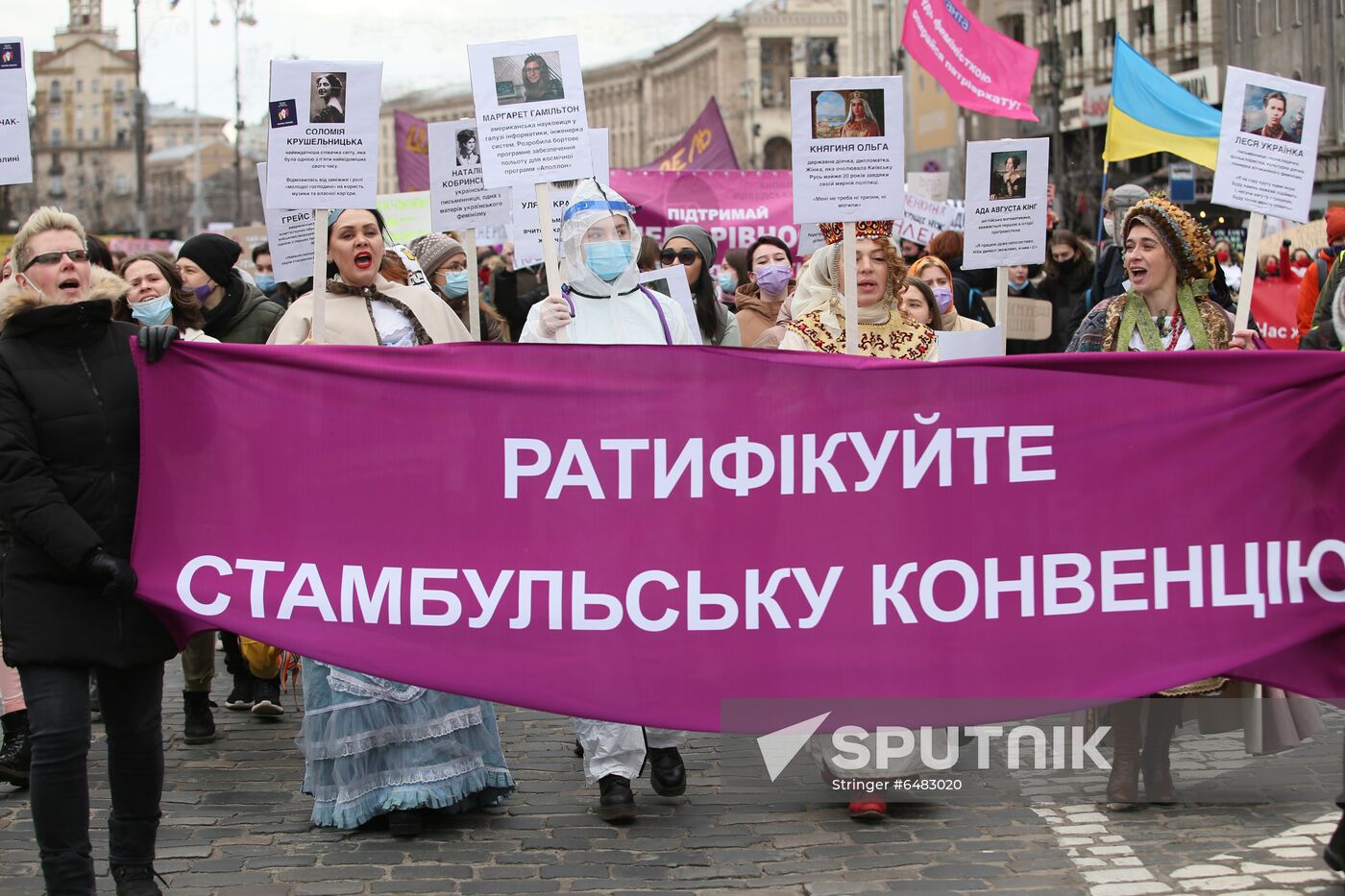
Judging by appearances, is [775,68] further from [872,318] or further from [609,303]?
[609,303]

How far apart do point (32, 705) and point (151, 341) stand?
107cm

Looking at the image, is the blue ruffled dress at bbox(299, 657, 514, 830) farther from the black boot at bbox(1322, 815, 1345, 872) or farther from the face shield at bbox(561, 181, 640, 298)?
the black boot at bbox(1322, 815, 1345, 872)

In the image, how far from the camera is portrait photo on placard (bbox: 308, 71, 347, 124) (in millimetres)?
6227

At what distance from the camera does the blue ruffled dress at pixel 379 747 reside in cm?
593

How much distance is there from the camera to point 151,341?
5.18 metres

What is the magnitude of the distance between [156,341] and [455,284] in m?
4.61

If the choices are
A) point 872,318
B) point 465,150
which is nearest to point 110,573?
point 872,318

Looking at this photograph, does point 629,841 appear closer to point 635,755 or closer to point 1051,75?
point 635,755

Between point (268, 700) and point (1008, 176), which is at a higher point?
point (1008, 176)

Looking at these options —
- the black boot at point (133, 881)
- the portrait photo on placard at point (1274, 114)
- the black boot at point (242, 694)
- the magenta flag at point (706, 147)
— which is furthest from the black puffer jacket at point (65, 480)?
the magenta flag at point (706, 147)

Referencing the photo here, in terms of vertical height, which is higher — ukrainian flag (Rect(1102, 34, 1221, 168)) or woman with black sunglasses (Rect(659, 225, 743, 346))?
ukrainian flag (Rect(1102, 34, 1221, 168))

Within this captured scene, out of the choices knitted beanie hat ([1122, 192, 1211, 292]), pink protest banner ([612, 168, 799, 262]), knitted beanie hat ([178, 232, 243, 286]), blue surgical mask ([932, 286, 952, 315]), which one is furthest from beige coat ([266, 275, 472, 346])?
pink protest banner ([612, 168, 799, 262])

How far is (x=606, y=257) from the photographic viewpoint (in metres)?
6.41

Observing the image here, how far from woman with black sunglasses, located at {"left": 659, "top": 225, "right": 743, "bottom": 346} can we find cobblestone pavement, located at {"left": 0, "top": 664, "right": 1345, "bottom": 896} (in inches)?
112
